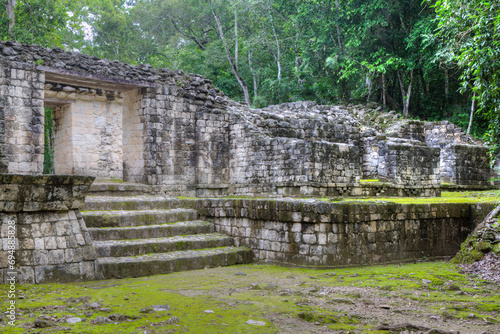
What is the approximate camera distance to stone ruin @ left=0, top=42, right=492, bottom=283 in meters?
9.44

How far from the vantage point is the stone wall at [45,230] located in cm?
479

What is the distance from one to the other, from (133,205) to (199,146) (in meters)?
4.19

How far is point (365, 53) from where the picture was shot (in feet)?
71.7

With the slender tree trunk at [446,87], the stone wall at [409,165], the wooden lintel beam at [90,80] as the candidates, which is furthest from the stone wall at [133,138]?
the slender tree trunk at [446,87]

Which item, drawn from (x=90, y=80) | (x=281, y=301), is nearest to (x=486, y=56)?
(x=281, y=301)

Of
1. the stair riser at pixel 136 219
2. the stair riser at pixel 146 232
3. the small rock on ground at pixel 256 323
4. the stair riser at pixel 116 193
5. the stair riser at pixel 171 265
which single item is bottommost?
the stair riser at pixel 171 265

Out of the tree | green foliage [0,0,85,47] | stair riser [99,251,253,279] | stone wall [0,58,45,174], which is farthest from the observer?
green foliage [0,0,85,47]

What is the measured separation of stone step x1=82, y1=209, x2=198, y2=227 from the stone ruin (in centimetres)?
60

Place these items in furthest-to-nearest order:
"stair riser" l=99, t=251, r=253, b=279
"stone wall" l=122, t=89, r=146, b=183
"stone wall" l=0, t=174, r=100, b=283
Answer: "stone wall" l=122, t=89, r=146, b=183 < "stair riser" l=99, t=251, r=253, b=279 < "stone wall" l=0, t=174, r=100, b=283

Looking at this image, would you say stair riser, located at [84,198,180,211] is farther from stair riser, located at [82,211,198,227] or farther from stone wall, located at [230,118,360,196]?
stone wall, located at [230,118,360,196]

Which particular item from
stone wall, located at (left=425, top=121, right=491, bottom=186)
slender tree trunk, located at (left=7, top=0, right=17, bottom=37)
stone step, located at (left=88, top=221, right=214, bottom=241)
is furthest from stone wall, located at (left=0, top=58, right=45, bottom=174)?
stone wall, located at (left=425, top=121, right=491, bottom=186)

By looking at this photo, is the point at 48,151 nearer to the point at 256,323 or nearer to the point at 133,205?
the point at 133,205

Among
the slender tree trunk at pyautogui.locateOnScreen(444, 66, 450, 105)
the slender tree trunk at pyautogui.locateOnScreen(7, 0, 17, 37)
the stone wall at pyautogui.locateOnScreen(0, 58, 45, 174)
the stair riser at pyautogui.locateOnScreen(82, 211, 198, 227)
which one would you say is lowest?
the stair riser at pyautogui.locateOnScreen(82, 211, 198, 227)

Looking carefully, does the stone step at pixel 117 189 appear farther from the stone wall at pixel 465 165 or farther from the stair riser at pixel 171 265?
the stone wall at pixel 465 165
